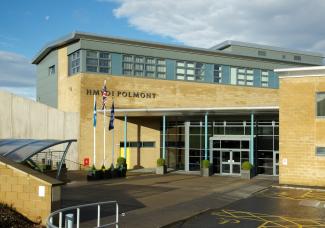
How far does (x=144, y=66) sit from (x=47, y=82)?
11074mm

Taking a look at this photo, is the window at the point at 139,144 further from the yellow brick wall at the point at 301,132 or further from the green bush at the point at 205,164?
the yellow brick wall at the point at 301,132

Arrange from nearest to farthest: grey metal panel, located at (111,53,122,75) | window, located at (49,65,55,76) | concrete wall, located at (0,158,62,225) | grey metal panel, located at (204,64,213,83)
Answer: concrete wall, located at (0,158,62,225)
grey metal panel, located at (111,53,122,75)
grey metal panel, located at (204,64,213,83)
window, located at (49,65,55,76)

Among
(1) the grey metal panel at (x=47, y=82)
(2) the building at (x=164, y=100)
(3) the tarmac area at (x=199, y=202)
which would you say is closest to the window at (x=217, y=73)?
(2) the building at (x=164, y=100)

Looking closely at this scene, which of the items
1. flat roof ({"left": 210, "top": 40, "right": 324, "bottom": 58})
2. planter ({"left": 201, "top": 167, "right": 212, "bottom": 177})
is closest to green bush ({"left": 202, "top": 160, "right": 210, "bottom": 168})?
planter ({"left": 201, "top": 167, "right": 212, "bottom": 177})

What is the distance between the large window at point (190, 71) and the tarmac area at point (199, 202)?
14527 mm

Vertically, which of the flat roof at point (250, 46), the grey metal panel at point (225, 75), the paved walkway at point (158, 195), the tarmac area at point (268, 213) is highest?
the flat roof at point (250, 46)

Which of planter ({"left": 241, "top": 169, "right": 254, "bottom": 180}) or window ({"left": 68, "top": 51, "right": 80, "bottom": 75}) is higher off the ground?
window ({"left": 68, "top": 51, "right": 80, "bottom": 75})

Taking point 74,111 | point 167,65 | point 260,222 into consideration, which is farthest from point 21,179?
point 167,65

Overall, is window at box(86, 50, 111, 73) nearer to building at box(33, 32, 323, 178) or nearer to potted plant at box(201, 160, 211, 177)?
building at box(33, 32, 323, 178)

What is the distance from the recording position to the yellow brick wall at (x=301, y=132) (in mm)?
29156

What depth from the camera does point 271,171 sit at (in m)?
36.4

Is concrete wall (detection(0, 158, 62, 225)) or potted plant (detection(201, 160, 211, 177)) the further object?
potted plant (detection(201, 160, 211, 177))

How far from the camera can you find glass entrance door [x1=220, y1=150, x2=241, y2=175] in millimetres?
37147

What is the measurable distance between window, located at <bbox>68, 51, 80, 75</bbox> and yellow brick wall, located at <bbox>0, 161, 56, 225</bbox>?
25.6m
